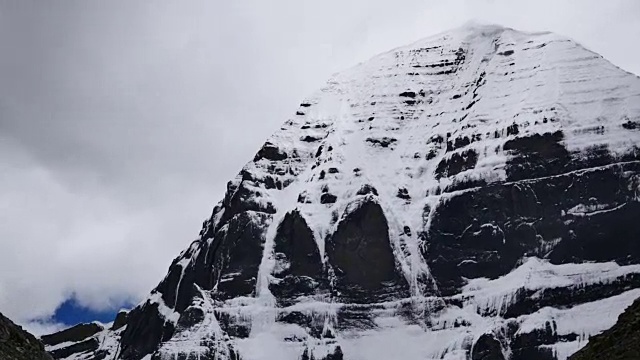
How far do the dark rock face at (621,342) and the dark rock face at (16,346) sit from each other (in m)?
29.5

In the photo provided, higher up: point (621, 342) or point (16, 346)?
point (16, 346)

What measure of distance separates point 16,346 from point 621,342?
32.0m

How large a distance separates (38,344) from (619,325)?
34.1 m

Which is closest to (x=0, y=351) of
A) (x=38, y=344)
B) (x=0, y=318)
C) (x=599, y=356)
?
(x=0, y=318)

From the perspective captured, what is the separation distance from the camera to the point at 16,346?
56812 millimetres

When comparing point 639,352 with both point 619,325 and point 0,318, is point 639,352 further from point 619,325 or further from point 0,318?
point 0,318

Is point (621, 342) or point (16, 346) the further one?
point (16, 346)

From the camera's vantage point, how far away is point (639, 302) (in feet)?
178

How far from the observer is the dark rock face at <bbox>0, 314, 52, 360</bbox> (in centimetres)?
5484

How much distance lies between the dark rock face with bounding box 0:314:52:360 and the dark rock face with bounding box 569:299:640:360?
96.9 ft

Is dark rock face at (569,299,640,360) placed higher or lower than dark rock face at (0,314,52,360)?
lower

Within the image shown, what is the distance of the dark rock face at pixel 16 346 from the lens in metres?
54.8

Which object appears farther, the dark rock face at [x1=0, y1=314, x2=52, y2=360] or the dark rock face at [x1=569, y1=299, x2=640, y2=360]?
the dark rock face at [x1=0, y1=314, x2=52, y2=360]

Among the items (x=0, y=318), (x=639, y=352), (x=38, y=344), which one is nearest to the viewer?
(x=639, y=352)
